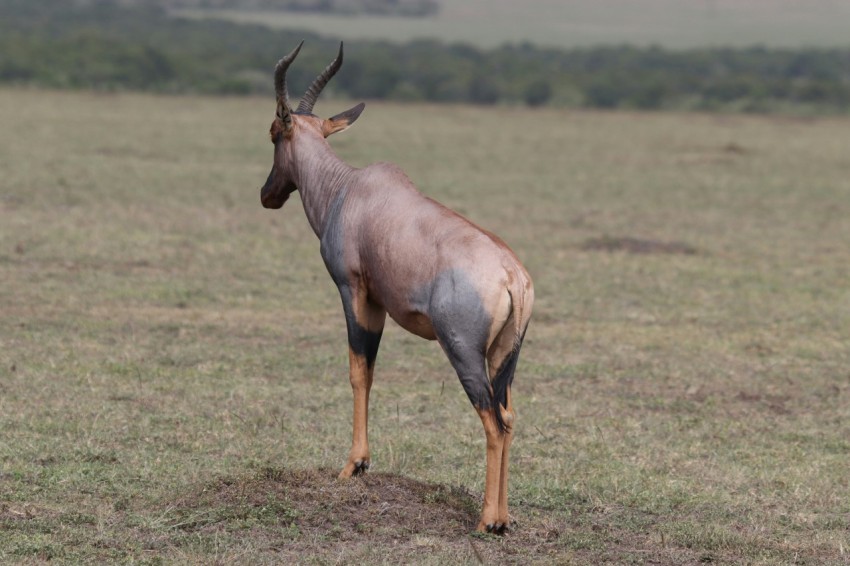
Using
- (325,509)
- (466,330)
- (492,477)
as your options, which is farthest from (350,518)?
(466,330)

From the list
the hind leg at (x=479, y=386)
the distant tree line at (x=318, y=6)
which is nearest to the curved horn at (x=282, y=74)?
the hind leg at (x=479, y=386)

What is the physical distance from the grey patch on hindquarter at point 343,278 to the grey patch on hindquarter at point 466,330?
2.23 feet

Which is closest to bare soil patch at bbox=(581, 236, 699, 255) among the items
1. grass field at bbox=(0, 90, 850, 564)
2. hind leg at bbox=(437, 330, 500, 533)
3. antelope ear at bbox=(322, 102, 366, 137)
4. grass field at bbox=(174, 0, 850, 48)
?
grass field at bbox=(0, 90, 850, 564)

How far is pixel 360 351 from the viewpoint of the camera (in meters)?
6.41

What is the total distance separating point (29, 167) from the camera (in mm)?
20203

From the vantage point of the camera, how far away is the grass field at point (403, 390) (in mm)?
6039

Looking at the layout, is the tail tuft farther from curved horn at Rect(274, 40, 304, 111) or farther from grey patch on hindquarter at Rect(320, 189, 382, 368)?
curved horn at Rect(274, 40, 304, 111)

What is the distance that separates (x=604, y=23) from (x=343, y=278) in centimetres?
13933

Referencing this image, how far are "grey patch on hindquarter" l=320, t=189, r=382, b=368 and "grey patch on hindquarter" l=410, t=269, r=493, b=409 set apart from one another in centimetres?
68

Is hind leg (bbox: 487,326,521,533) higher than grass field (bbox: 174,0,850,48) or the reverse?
higher

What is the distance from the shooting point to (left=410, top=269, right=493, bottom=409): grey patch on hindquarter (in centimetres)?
570

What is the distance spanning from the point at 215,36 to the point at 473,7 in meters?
65.9

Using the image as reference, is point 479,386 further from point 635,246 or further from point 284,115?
point 635,246

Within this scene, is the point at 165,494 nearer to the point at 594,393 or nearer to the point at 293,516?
the point at 293,516
